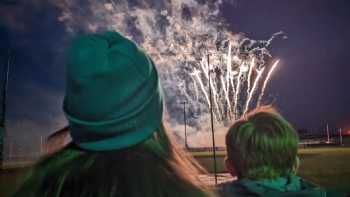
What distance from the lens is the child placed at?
727 mm

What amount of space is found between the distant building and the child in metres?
0.38

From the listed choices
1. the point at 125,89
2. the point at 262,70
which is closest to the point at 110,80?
the point at 125,89

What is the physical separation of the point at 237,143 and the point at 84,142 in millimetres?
461

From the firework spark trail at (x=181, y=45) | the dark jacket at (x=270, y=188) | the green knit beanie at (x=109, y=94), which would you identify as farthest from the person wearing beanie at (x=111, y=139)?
the firework spark trail at (x=181, y=45)

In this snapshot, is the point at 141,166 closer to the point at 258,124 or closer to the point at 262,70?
Result: the point at 258,124

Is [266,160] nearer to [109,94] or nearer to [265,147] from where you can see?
[265,147]

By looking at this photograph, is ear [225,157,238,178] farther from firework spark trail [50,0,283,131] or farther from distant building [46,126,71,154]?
firework spark trail [50,0,283,131]

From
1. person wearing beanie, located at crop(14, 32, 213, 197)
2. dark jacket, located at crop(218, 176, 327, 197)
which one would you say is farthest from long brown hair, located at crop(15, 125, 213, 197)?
dark jacket, located at crop(218, 176, 327, 197)

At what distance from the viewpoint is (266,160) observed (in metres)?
0.76

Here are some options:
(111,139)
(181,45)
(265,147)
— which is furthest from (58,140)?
(181,45)

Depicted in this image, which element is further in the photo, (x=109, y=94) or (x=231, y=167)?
(x=231, y=167)

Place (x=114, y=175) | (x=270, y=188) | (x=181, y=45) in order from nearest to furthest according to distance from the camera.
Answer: (x=114, y=175), (x=270, y=188), (x=181, y=45)

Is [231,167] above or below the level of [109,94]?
below

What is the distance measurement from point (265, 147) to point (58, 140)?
46 centimetres
